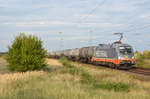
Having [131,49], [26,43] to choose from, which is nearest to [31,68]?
[26,43]

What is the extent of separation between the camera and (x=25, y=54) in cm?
2184

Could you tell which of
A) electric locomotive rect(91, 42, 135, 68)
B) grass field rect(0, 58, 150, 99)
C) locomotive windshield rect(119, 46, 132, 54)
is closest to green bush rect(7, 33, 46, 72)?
grass field rect(0, 58, 150, 99)

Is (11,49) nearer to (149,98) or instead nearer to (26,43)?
(26,43)

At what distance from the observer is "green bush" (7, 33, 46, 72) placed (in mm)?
21933

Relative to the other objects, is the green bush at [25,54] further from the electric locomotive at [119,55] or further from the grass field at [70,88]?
the electric locomotive at [119,55]

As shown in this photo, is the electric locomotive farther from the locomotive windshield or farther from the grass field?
the grass field

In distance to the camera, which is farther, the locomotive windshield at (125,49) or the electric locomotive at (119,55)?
the locomotive windshield at (125,49)

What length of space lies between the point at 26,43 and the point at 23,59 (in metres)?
1.81

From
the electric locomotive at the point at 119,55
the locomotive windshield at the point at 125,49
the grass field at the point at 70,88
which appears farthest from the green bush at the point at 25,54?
the locomotive windshield at the point at 125,49

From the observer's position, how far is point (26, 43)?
22062mm

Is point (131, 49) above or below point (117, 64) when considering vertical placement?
above

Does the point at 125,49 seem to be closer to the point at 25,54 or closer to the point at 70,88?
the point at 25,54

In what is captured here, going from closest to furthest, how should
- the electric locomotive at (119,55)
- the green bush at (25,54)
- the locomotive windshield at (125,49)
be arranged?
the green bush at (25,54) → the electric locomotive at (119,55) → the locomotive windshield at (125,49)

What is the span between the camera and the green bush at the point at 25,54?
21.9 m
